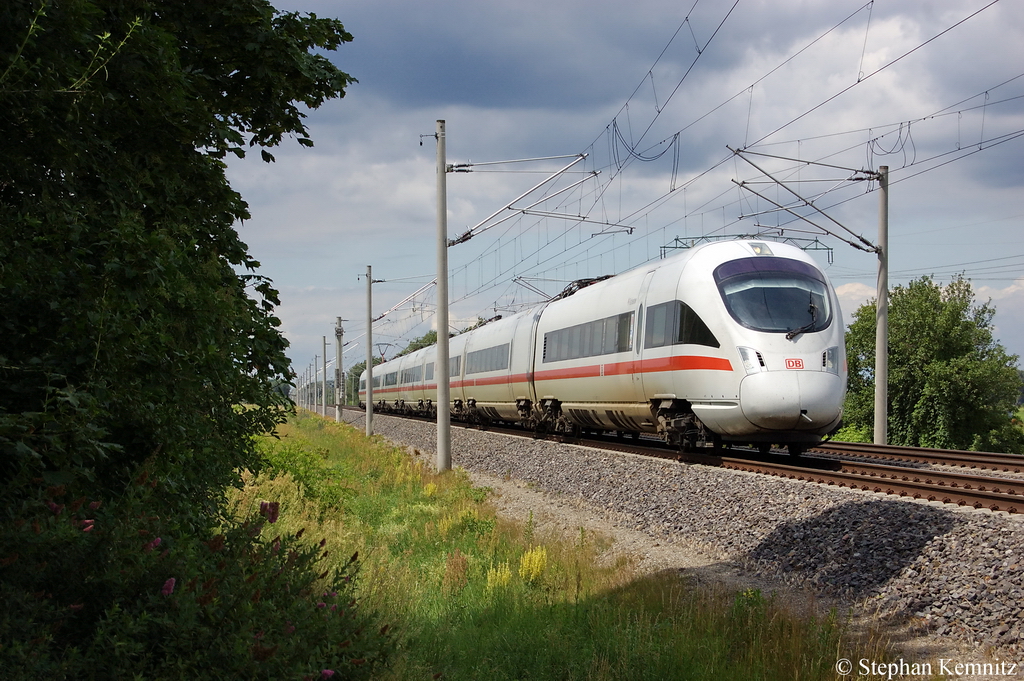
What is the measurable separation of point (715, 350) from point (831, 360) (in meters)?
1.85

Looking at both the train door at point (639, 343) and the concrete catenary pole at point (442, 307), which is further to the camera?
the concrete catenary pole at point (442, 307)

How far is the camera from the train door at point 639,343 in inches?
644

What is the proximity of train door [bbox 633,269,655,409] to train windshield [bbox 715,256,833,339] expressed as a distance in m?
2.52

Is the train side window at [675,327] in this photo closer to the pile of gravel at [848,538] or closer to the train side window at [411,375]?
the pile of gravel at [848,538]

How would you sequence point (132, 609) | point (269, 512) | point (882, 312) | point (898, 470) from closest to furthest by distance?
point (132, 609) < point (269, 512) < point (898, 470) < point (882, 312)

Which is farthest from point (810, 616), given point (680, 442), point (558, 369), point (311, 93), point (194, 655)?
point (558, 369)

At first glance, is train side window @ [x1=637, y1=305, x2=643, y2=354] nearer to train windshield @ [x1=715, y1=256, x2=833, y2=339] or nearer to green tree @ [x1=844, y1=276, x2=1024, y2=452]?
train windshield @ [x1=715, y1=256, x2=833, y2=339]

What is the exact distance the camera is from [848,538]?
8.50 meters

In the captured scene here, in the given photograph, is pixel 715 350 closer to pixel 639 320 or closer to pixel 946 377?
pixel 639 320

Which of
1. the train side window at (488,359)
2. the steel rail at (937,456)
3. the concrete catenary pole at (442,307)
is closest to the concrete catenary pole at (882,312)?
the steel rail at (937,456)

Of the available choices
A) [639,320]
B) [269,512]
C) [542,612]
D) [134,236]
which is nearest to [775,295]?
[639,320]

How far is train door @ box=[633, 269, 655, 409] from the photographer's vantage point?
16.4m

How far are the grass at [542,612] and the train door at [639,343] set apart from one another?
5.27m

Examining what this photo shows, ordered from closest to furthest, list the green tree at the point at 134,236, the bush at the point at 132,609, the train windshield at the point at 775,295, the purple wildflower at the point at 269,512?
the bush at the point at 132,609 < the green tree at the point at 134,236 < the purple wildflower at the point at 269,512 < the train windshield at the point at 775,295
